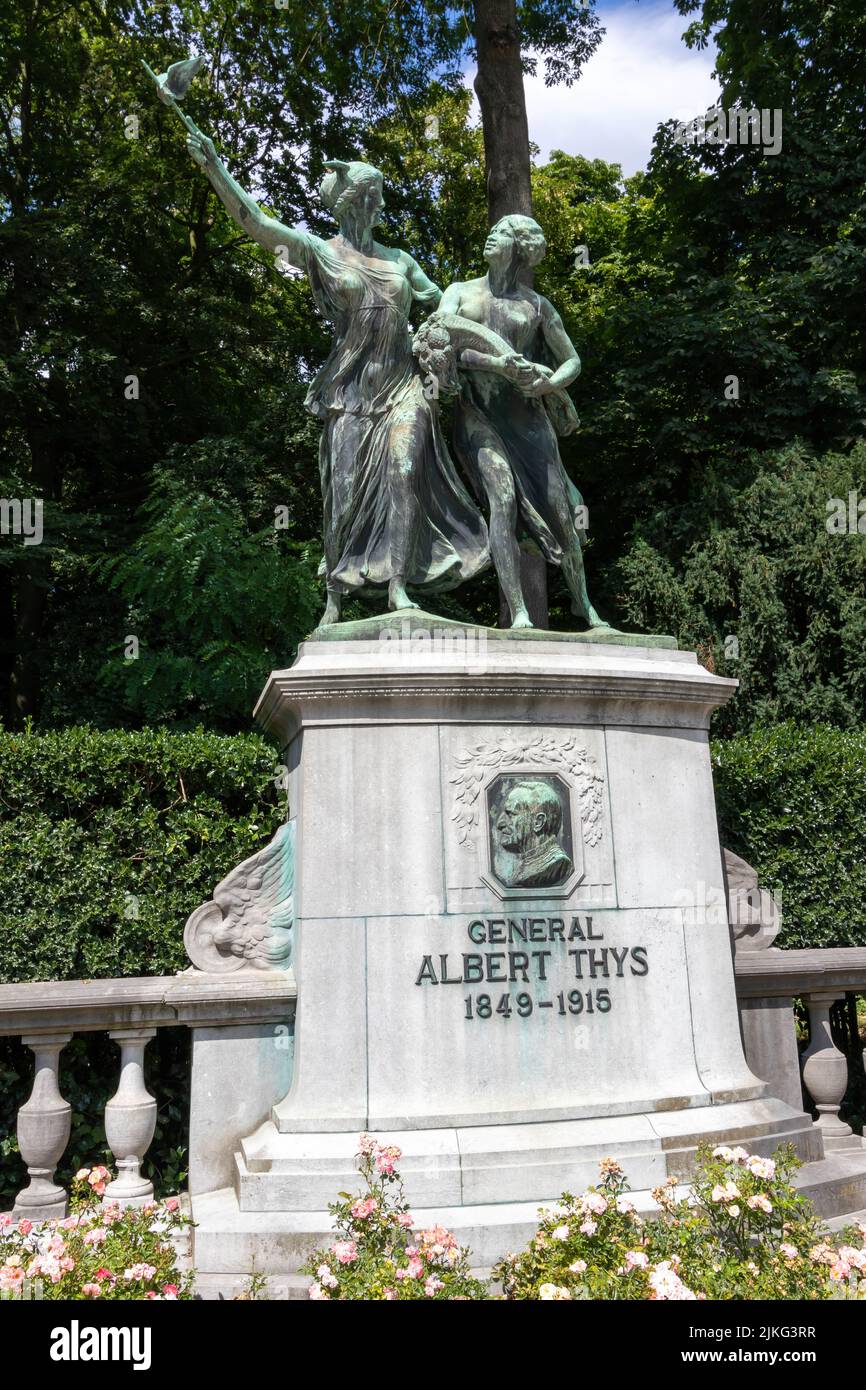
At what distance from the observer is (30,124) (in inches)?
600

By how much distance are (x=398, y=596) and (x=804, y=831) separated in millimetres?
4346

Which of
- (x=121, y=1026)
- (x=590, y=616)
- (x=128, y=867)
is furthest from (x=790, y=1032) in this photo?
(x=128, y=867)

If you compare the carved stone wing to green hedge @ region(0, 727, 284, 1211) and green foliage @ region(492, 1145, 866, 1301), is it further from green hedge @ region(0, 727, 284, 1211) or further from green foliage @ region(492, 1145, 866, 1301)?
green foliage @ region(492, 1145, 866, 1301)

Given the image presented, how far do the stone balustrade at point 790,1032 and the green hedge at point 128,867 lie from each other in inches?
82.4

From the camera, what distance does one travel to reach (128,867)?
727cm

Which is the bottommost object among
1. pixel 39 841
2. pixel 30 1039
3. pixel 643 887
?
pixel 30 1039

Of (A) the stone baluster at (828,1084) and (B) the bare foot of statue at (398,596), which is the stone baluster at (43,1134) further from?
(A) the stone baluster at (828,1084)

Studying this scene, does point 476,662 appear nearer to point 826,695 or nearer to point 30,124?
point 826,695

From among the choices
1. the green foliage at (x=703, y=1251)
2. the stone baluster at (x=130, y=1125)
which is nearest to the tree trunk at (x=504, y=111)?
the stone baluster at (x=130, y=1125)

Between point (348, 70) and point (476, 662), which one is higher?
point (348, 70)

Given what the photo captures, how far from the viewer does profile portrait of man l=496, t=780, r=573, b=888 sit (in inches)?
207

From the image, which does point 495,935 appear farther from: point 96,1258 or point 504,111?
point 504,111
